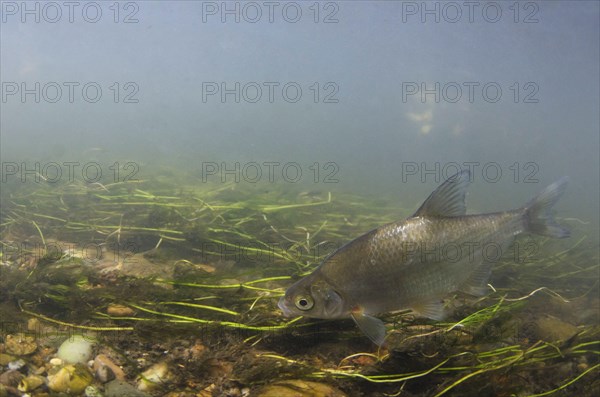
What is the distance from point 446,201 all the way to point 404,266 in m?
0.61

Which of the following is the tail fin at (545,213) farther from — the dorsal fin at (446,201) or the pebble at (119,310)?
the pebble at (119,310)

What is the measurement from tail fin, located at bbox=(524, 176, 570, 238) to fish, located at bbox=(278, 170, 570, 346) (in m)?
0.56

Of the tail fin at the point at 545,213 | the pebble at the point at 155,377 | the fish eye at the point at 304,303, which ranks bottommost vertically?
the pebble at the point at 155,377

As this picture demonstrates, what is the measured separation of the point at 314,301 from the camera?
2.63 metres

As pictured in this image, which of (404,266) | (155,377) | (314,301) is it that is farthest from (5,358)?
(404,266)

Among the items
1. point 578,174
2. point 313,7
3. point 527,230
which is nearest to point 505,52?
point 313,7

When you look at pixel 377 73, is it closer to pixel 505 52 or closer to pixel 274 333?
pixel 505 52

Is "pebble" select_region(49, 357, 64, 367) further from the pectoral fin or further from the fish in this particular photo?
the pectoral fin

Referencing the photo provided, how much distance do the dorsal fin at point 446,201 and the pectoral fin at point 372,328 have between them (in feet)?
2.92

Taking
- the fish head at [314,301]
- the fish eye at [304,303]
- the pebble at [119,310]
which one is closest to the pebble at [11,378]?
the pebble at [119,310]

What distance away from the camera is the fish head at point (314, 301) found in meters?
2.62

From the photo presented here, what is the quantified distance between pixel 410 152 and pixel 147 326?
10749cm

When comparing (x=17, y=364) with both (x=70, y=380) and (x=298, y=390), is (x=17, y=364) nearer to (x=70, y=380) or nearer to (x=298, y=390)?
(x=70, y=380)

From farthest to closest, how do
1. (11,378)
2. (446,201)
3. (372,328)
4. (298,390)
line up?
1. (446,201)
2. (372,328)
3. (298,390)
4. (11,378)
